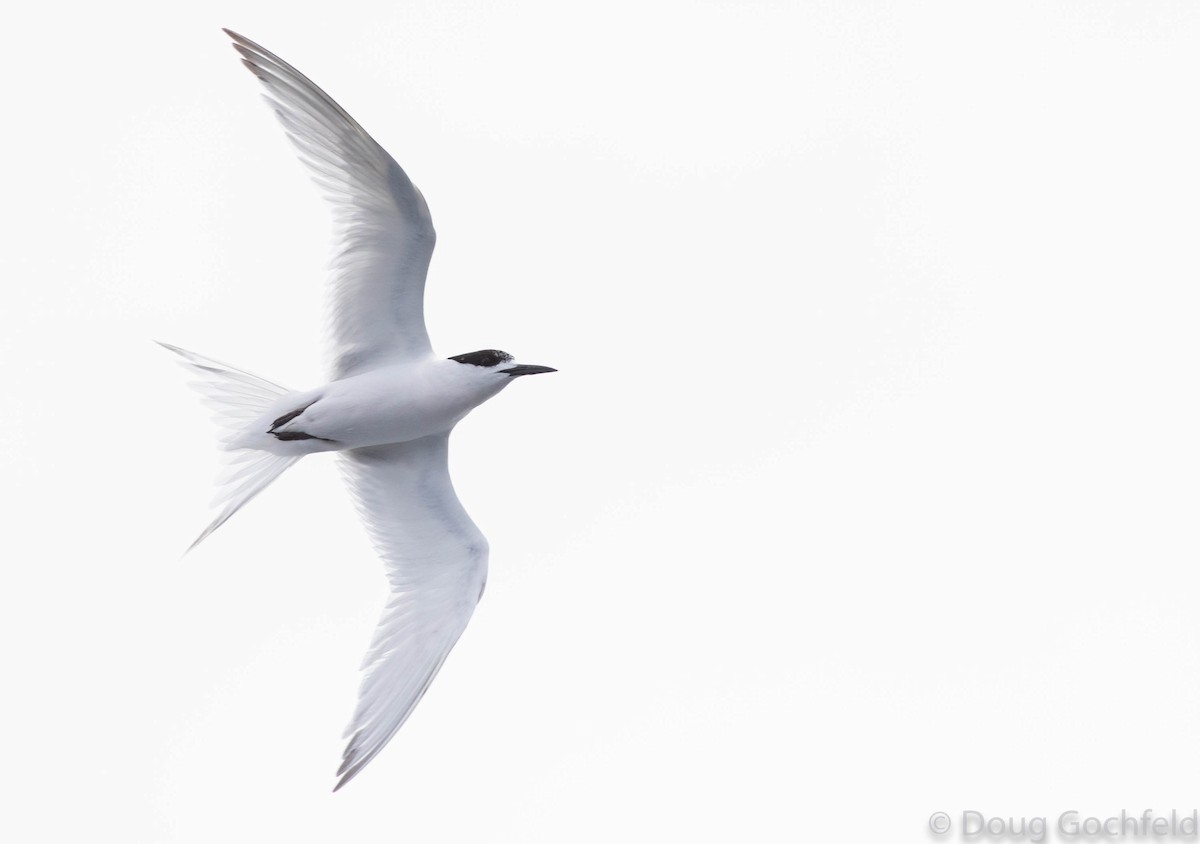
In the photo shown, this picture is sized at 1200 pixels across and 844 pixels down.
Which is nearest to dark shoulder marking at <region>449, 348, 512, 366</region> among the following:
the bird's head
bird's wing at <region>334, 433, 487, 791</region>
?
the bird's head

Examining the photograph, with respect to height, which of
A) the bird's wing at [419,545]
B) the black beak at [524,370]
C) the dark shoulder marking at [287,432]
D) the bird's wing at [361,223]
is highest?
the bird's wing at [361,223]

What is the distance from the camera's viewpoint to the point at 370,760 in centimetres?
993

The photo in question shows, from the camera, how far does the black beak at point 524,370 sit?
32.6 feet

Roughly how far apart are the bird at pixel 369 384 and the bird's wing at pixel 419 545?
17 mm

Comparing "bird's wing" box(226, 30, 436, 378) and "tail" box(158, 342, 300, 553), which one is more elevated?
"bird's wing" box(226, 30, 436, 378)

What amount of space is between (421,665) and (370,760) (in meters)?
0.79

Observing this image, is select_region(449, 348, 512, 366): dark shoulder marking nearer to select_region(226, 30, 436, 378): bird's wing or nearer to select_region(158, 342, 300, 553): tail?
select_region(226, 30, 436, 378): bird's wing

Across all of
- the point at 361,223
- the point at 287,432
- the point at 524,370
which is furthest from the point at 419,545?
the point at 361,223

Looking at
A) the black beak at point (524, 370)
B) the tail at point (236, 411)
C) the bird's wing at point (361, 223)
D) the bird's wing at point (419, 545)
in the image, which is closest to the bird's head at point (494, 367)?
the black beak at point (524, 370)

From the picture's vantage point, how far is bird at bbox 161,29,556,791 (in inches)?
372

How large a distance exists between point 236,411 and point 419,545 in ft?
5.63

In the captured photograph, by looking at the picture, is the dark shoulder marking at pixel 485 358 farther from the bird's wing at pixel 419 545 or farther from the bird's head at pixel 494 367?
the bird's wing at pixel 419 545

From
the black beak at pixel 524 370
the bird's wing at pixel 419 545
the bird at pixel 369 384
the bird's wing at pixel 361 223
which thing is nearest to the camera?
the bird's wing at pixel 361 223

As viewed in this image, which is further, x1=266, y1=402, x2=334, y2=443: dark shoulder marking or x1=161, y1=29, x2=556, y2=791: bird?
x1=266, y1=402, x2=334, y2=443: dark shoulder marking
